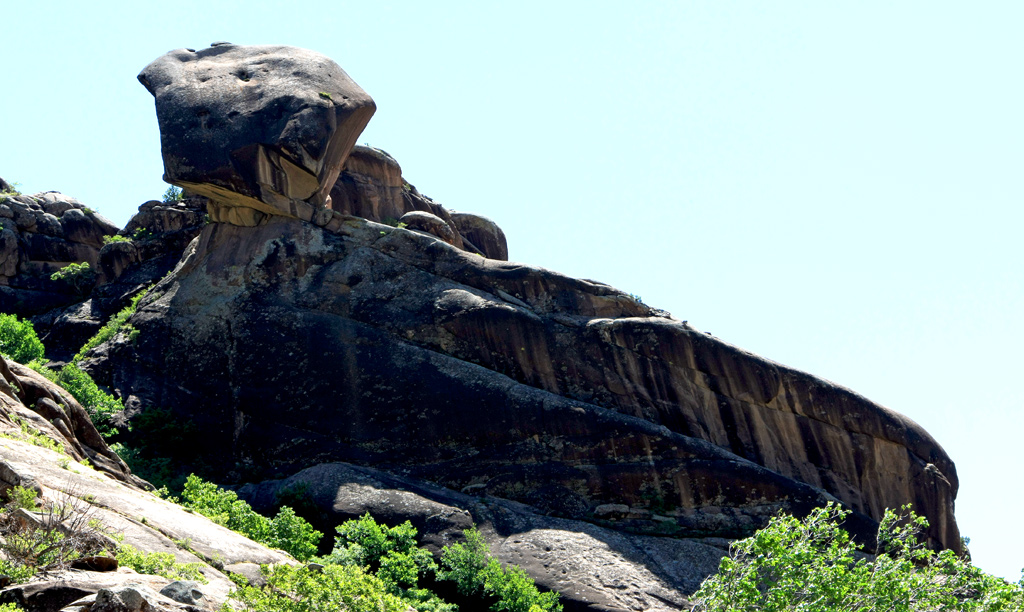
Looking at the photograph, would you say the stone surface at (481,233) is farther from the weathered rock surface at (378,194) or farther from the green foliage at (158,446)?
the green foliage at (158,446)

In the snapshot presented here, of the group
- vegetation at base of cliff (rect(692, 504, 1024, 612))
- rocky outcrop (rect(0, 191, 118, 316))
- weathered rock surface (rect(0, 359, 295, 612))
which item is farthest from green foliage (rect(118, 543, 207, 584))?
rocky outcrop (rect(0, 191, 118, 316))

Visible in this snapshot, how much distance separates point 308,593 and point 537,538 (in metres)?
18.2

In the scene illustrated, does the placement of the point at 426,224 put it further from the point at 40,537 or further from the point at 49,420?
the point at 40,537

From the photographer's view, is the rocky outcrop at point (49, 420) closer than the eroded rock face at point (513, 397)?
Yes

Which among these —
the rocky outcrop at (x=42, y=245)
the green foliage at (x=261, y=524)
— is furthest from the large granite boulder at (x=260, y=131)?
the green foliage at (x=261, y=524)

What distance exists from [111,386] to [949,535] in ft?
112

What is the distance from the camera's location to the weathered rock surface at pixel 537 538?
3338cm

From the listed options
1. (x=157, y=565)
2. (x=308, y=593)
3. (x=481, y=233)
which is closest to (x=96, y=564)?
(x=157, y=565)

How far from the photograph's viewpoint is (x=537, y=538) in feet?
116

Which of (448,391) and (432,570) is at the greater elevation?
(448,391)

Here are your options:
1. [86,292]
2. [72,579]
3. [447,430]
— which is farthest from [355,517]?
[86,292]

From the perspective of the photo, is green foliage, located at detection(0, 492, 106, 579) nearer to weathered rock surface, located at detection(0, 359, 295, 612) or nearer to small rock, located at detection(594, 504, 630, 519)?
weathered rock surface, located at detection(0, 359, 295, 612)

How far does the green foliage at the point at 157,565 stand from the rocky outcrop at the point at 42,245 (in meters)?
39.6

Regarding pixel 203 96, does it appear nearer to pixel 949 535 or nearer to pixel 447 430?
pixel 447 430
